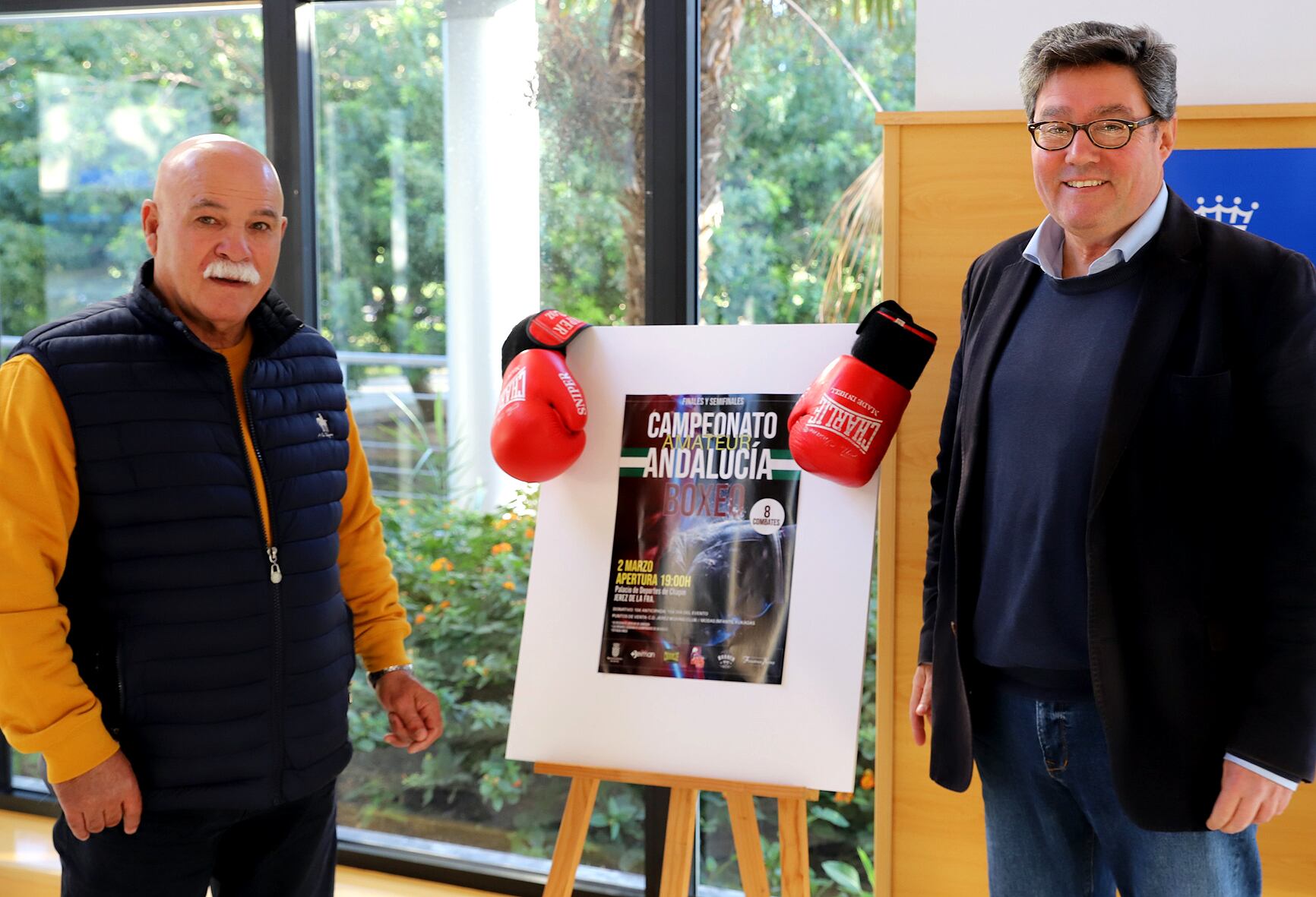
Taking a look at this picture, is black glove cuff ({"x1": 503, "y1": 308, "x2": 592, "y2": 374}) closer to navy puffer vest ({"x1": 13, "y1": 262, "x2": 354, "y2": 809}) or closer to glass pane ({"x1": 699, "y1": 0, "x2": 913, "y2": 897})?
navy puffer vest ({"x1": 13, "y1": 262, "x2": 354, "y2": 809})

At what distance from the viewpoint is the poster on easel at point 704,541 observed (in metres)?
1.87

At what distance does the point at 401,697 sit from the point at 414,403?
119cm

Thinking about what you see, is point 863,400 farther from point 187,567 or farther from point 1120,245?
point 187,567

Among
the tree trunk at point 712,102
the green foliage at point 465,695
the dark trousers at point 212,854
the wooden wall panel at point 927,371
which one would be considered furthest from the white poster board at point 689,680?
the green foliage at point 465,695

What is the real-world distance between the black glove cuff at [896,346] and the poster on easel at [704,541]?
20cm

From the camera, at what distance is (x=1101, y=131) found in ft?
4.62

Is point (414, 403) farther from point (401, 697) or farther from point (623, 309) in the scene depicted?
point (401, 697)

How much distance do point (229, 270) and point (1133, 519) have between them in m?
1.26

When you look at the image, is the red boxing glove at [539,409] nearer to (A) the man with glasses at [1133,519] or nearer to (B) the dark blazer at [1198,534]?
(A) the man with glasses at [1133,519]

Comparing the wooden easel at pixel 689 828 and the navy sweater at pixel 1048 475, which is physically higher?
the navy sweater at pixel 1048 475

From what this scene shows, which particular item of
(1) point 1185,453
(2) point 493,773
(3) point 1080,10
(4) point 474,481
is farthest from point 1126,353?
(2) point 493,773

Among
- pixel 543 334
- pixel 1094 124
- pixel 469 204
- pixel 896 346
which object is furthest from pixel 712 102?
pixel 1094 124

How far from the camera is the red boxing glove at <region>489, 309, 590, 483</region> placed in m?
1.90

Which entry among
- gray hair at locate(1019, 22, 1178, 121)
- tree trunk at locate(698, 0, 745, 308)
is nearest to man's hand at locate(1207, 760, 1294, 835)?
gray hair at locate(1019, 22, 1178, 121)
